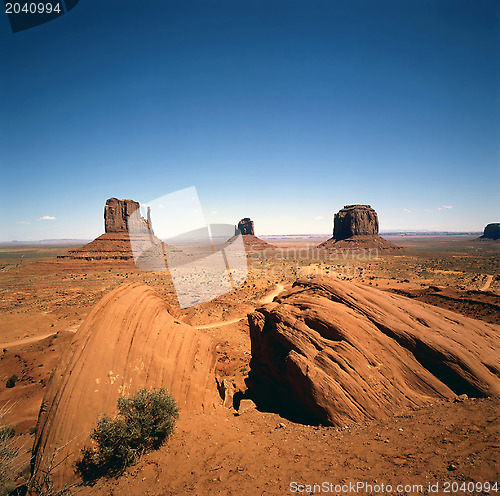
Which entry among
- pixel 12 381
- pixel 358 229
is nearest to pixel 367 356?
pixel 12 381

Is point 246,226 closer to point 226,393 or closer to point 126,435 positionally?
point 226,393

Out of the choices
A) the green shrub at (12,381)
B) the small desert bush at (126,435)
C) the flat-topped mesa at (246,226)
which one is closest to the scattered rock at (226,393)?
the small desert bush at (126,435)

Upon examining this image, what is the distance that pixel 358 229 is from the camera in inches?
4306

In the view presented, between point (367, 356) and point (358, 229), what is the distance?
364 ft

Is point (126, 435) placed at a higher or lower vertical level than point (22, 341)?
higher

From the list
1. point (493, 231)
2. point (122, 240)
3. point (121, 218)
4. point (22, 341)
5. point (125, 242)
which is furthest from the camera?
point (493, 231)

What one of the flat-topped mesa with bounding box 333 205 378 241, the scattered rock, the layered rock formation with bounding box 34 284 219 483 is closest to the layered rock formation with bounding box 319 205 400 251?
the flat-topped mesa with bounding box 333 205 378 241

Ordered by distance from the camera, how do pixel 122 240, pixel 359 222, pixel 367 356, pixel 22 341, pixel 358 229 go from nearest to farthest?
pixel 367 356 → pixel 22 341 → pixel 122 240 → pixel 358 229 → pixel 359 222

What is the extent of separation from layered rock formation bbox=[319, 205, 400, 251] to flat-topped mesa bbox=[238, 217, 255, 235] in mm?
57557

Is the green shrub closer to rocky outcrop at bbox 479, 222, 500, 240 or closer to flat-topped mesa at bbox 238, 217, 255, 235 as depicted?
flat-topped mesa at bbox 238, 217, 255, 235

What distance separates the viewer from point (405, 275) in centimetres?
4556

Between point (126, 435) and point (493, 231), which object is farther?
point (493, 231)

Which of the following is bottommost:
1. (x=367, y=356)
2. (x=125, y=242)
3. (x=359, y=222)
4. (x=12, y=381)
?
(x=12, y=381)

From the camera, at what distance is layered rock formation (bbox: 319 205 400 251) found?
10255 cm
